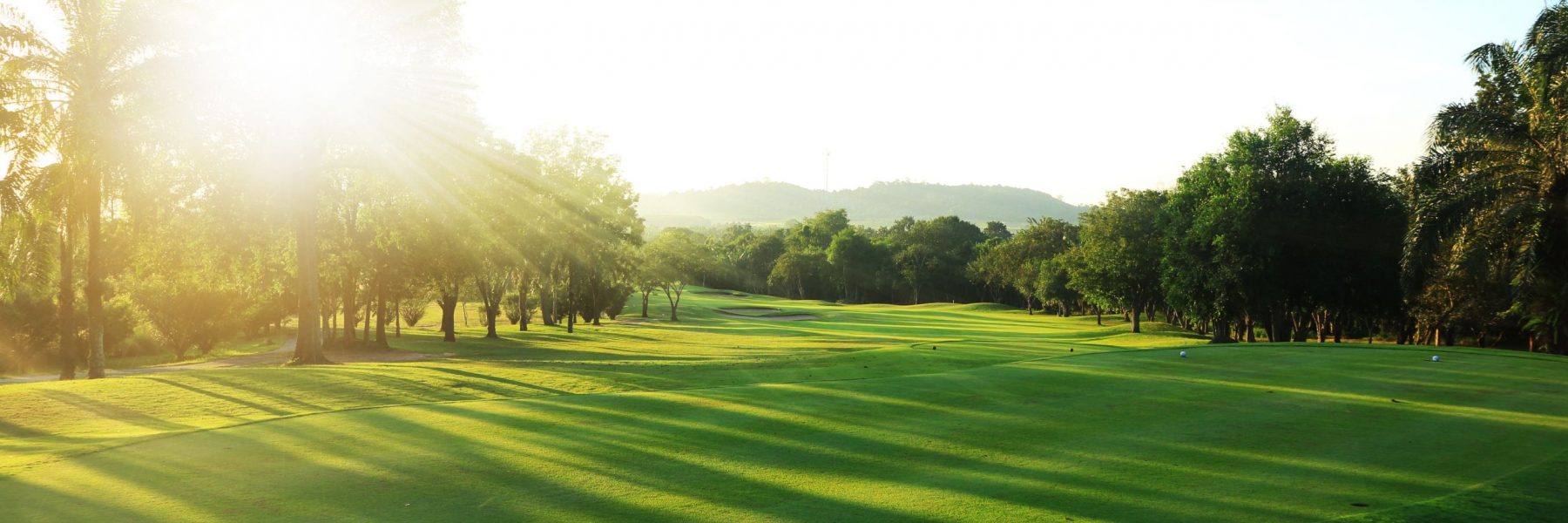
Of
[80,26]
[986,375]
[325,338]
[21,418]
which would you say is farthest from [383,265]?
[986,375]

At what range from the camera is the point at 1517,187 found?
27.6 metres

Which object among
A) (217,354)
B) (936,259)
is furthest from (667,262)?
(936,259)

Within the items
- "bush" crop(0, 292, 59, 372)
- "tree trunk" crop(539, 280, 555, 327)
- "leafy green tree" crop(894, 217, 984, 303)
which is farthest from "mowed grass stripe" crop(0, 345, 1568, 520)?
"leafy green tree" crop(894, 217, 984, 303)

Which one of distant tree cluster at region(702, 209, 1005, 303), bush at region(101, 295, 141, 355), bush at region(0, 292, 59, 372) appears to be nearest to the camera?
bush at region(0, 292, 59, 372)

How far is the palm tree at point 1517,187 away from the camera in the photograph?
26703mm

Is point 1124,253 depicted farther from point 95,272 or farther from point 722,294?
point 722,294

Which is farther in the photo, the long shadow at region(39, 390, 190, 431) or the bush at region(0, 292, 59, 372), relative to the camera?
the bush at region(0, 292, 59, 372)

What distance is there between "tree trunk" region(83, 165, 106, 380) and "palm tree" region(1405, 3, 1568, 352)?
41.1 m

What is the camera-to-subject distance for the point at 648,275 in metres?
67.6

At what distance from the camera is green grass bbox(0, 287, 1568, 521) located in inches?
329

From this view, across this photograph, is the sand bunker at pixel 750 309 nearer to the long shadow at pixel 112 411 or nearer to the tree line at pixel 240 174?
the tree line at pixel 240 174

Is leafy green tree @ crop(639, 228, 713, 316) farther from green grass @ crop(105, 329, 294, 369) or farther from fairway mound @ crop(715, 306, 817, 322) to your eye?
green grass @ crop(105, 329, 294, 369)

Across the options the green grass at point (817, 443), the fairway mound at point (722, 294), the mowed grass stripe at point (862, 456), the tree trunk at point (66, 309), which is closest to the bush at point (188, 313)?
the tree trunk at point (66, 309)

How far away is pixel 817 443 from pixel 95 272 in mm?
24838
